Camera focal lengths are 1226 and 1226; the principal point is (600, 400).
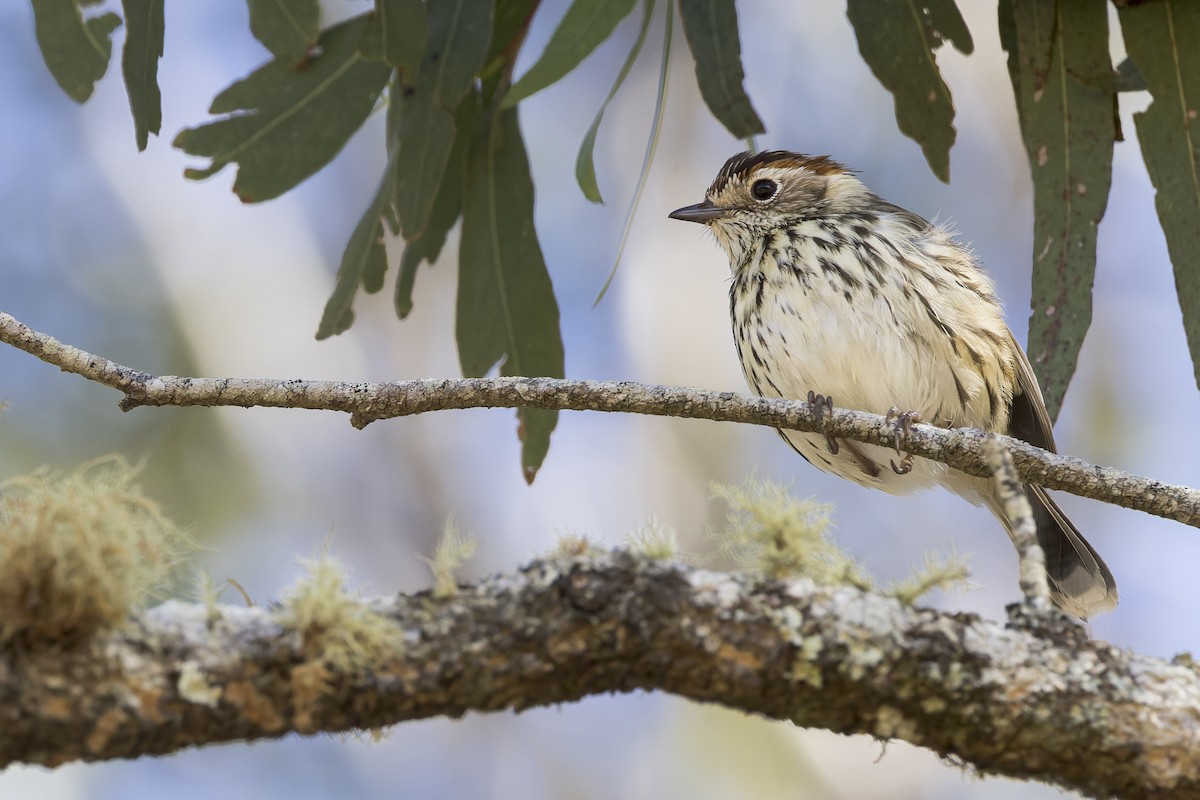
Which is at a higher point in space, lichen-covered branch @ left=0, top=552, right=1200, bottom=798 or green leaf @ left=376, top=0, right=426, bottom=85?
green leaf @ left=376, top=0, right=426, bottom=85

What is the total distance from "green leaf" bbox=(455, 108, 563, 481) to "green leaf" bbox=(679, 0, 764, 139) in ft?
2.72

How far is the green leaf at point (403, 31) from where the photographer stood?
117 inches

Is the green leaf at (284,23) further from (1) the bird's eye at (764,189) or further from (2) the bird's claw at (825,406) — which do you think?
(1) the bird's eye at (764,189)

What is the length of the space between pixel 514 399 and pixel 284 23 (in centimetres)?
139

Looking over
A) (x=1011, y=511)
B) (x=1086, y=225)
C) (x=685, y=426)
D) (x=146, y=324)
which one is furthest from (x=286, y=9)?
(x=685, y=426)

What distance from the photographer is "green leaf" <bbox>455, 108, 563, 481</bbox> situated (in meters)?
3.62

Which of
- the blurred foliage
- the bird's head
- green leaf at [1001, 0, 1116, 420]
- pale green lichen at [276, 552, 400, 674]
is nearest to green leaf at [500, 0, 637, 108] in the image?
the blurred foliage

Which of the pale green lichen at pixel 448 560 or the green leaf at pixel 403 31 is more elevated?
the green leaf at pixel 403 31

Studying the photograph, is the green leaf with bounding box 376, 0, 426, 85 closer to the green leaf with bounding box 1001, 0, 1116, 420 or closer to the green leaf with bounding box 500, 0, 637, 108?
the green leaf with bounding box 500, 0, 637, 108

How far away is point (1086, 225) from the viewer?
3.02 m

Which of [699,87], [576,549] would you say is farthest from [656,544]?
[699,87]

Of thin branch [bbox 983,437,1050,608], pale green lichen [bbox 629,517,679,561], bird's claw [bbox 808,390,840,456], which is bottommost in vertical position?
thin branch [bbox 983,437,1050,608]

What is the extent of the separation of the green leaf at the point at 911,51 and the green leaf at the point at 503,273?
1136 millimetres

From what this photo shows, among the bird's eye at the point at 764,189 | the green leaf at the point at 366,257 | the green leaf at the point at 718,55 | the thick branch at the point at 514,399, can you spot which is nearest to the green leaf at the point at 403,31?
the green leaf at the point at 366,257
